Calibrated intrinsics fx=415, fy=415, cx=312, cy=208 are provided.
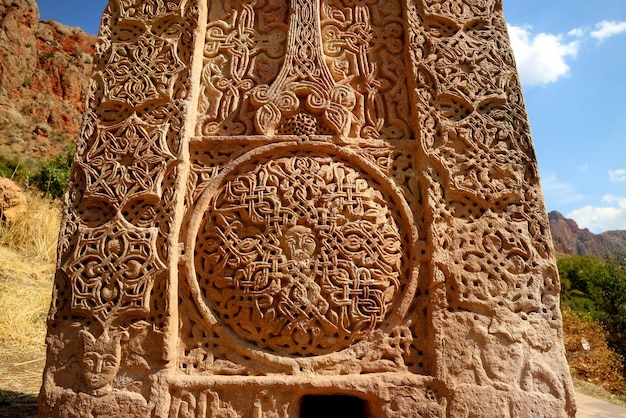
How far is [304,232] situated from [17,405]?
2599 mm

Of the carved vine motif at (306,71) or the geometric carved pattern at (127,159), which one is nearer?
the geometric carved pattern at (127,159)

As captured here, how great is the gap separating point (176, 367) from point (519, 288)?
1.88 m

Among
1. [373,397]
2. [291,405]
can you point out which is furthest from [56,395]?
[373,397]

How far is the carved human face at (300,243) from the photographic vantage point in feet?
7.59

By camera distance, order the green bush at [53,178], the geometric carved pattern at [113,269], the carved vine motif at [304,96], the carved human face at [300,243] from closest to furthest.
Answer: the geometric carved pattern at [113,269] < the carved human face at [300,243] < the carved vine motif at [304,96] < the green bush at [53,178]

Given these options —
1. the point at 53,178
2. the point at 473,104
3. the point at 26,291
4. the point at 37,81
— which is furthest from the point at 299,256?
the point at 37,81

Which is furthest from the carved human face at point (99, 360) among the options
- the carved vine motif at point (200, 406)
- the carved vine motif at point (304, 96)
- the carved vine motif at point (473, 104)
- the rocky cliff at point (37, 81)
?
the rocky cliff at point (37, 81)

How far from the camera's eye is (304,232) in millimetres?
2352

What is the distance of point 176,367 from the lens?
217 cm

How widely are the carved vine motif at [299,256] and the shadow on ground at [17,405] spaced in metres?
1.77

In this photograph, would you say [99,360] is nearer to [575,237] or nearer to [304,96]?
[304,96]

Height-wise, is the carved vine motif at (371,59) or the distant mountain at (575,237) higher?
the distant mountain at (575,237)

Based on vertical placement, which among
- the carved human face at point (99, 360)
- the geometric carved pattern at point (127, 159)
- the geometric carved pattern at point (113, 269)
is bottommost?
the carved human face at point (99, 360)

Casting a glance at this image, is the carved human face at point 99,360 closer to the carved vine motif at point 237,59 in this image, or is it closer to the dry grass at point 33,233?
the carved vine motif at point 237,59
